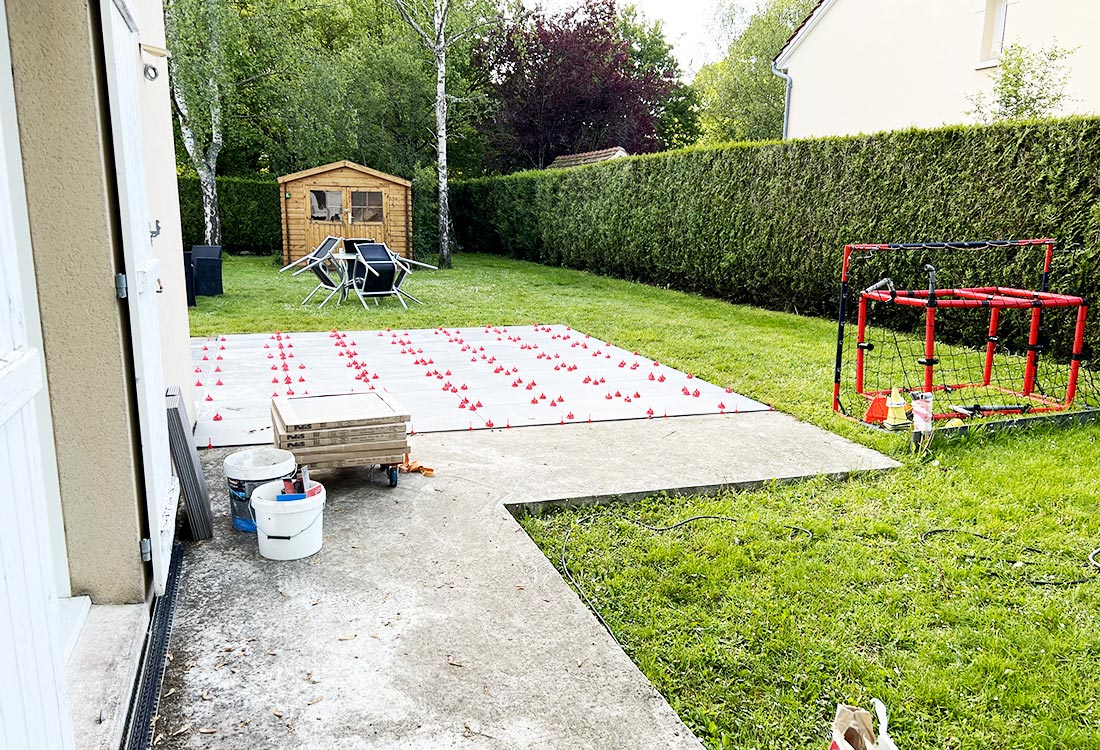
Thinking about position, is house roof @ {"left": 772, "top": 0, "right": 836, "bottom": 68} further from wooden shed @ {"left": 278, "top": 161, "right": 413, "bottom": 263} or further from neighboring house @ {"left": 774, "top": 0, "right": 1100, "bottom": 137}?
wooden shed @ {"left": 278, "top": 161, "right": 413, "bottom": 263}

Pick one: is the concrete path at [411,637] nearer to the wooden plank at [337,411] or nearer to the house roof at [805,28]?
the wooden plank at [337,411]

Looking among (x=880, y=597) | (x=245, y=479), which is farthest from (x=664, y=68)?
(x=880, y=597)

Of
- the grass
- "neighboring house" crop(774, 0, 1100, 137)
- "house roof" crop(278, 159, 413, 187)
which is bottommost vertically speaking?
the grass

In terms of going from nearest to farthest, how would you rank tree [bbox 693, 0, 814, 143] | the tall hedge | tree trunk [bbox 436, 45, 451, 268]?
the tall hedge < tree trunk [bbox 436, 45, 451, 268] < tree [bbox 693, 0, 814, 143]

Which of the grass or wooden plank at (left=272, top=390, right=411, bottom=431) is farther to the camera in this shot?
wooden plank at (left=272, top=390, right=411, bottom=431)

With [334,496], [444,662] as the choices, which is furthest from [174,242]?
[444,662]

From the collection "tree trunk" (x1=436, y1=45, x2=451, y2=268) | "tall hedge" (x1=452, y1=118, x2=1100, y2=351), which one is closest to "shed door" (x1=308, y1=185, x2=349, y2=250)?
"tree trunk" (x1=436, y1=45, x2=451, y2=268)

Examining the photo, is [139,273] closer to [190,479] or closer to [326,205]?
[190,479]

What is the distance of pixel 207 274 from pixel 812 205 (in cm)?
841

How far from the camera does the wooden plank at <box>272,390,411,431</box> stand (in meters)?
3.91

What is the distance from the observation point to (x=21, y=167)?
2.41 meters

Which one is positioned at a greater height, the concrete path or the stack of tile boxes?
the stack of tile boxes

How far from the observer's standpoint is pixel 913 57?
14430mm

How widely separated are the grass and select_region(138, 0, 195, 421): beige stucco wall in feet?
6.96
